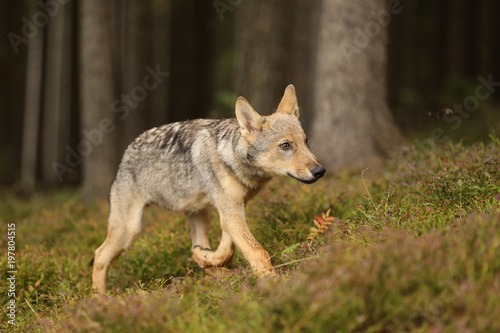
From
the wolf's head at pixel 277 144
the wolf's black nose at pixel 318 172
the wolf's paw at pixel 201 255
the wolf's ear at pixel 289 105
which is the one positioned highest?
the wolf's ear at pixel 289 105

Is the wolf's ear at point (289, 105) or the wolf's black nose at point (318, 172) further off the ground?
the wolf's ear at point (289, 105)

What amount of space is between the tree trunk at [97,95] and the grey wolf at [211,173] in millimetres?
6343

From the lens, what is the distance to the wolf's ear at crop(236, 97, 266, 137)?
567 centimetres

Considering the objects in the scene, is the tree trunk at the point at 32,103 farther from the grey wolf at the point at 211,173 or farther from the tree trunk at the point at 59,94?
the grey wolf at the point at 211,173

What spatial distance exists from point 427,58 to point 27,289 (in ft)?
106

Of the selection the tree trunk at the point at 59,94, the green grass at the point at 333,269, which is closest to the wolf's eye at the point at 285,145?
the green grass at the point at 333,269

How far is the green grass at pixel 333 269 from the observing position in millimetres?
3246

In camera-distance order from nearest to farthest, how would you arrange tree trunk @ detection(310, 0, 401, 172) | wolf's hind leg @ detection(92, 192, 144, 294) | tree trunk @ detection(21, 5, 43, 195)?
wolf's hind leg @ detection(92, 192, 144, 294), tree trunk @ detection(310, 0, 401, 172), tree trunk @ detection(21, 5, 43, 195)

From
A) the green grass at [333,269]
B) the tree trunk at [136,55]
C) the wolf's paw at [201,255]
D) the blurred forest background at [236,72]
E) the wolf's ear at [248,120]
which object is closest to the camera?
the green grass at [333,269]

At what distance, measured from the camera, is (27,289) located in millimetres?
6484

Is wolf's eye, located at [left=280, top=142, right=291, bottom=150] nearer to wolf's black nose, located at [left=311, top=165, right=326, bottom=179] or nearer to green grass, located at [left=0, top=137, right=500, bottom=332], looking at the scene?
wolf's black nose, located at [left=311, top=165, right=326, bottom=179]

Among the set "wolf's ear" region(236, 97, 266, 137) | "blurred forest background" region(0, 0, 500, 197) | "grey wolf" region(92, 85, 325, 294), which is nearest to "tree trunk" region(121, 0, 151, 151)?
"blurred forest background" region(0, 0, 500, 197)

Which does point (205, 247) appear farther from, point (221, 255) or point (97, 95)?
point (97, 95)

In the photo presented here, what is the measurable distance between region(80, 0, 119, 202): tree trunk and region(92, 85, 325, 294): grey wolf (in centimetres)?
634
